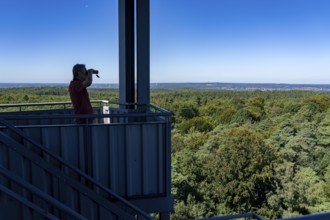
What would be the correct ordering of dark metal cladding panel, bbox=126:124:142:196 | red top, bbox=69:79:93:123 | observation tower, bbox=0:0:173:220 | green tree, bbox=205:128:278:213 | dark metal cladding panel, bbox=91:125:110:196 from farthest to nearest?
green tree, bbox=205:128:278:213
red top, bbox=69:79:93:123
dark metal cladding panel, bbox=126:124:142:196
dark metal cladding panel, bbox=91:125:110:196
observation tower, bbox=0:0:173:220

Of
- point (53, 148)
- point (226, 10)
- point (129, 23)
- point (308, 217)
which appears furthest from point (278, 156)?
point (308, 217)

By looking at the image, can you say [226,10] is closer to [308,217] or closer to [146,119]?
[146,119]

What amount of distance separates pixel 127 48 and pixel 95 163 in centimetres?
168

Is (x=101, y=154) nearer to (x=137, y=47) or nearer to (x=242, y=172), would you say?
(x=137, y=47)

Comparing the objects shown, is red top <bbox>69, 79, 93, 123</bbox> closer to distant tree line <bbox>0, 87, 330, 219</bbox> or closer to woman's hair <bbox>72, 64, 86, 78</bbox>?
woman's hair <bbox>72, 64, 86, 78</bbox>

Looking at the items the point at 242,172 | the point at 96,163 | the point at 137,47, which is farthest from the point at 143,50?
the point at 242,172

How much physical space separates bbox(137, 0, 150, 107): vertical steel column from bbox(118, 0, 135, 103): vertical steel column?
0.10m

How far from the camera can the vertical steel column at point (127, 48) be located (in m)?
3.61

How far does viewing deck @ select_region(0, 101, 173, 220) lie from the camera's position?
2.08 metres

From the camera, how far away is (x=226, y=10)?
84.8 ft

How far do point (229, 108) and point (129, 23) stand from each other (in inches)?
847

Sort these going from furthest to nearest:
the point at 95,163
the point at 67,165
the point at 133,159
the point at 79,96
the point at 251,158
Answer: the point at 251,158 → the point at 79,96 → the point at 133,159 → the point at 95,163 → the point at 67,165

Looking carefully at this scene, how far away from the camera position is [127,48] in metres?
3.63

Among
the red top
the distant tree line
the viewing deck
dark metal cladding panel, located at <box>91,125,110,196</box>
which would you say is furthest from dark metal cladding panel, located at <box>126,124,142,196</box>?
the distant tree line
